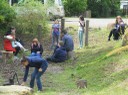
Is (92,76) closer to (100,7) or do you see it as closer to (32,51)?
(32,51)

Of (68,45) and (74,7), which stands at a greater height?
(74,7)

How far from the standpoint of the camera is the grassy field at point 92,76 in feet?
41.1

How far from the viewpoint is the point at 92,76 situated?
15164mm

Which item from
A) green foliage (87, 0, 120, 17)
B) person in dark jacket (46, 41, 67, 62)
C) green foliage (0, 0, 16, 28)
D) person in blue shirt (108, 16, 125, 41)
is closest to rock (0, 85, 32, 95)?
person in dark jacket (46, 41, 67, 62)

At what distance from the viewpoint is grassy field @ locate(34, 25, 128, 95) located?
12.5 m

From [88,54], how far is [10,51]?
11.3 feet

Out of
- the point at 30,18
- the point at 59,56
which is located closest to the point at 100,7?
the point at 30,18

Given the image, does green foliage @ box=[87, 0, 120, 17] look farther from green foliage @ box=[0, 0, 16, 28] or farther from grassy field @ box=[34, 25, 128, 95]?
grassy field @ box=[34, 25, 128, 95]

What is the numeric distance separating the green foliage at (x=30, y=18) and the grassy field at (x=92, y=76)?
272 inches

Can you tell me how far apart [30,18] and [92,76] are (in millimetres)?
12152

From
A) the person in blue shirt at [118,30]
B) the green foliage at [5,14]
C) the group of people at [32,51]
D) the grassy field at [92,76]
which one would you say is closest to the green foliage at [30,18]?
the green foliage at [5,14]

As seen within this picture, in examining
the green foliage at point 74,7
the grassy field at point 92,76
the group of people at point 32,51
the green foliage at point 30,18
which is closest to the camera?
the grassy field at point 92,76

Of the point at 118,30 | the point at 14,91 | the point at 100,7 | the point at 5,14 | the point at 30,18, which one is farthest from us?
the point at 100,7

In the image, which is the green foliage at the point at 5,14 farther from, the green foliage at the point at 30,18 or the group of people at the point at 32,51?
the group of people at the point at 32,51
